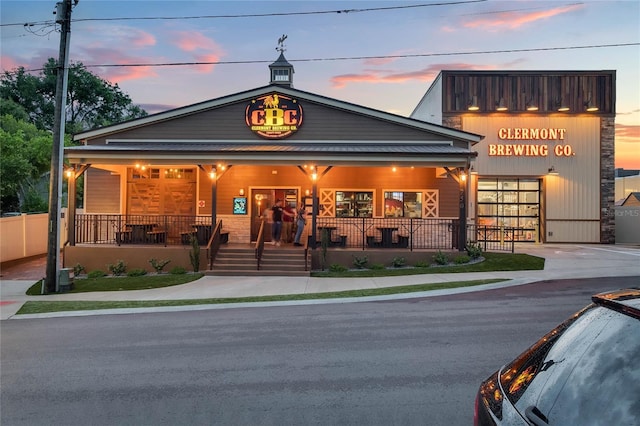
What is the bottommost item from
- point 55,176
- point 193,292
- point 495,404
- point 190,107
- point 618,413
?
point 193,292

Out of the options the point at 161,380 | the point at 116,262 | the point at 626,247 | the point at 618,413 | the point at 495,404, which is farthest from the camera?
the point at 626,247

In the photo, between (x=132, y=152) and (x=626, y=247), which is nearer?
Answer: (x=132, y=152)

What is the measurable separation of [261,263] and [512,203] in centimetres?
1489

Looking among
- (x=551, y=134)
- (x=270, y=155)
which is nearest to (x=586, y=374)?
(x=270, y=155)

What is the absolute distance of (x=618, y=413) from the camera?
165cm

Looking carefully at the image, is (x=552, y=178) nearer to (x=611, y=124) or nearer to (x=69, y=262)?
(x=611, y=124)

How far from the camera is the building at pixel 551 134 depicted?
2217 cm

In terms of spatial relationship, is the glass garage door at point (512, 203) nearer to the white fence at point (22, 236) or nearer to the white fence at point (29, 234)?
the white fence at point (29, 234)

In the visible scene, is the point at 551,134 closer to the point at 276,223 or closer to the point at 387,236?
the point at 387,236

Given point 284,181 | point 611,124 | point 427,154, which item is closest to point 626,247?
point 611,124

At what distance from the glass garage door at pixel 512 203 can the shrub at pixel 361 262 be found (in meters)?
10.4

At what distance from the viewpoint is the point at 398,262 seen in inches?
591

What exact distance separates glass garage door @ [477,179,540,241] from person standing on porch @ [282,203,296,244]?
10969mm

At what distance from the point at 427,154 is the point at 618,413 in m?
14.0
